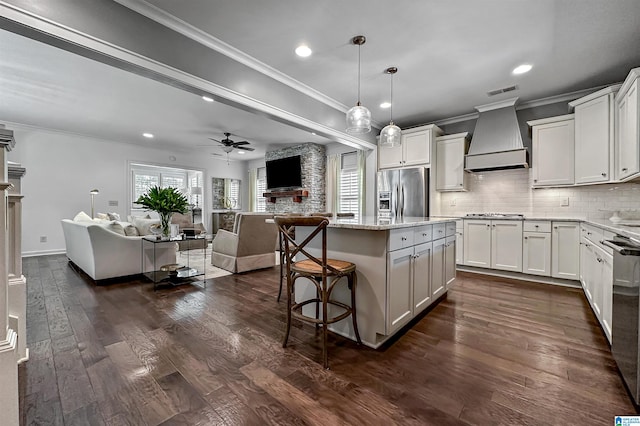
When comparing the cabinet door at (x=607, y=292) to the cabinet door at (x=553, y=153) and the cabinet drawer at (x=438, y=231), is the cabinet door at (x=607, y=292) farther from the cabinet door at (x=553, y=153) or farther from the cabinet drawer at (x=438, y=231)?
the cabinet door at (x=553, y=153)

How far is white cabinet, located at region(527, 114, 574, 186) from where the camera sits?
3785 mm

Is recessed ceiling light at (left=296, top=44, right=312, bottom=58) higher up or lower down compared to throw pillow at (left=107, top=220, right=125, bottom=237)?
higher up

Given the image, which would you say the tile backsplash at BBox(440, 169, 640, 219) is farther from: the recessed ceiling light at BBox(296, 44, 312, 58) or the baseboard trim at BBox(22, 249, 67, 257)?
the baseboard trim at BBox(22, 249, 67, 257)

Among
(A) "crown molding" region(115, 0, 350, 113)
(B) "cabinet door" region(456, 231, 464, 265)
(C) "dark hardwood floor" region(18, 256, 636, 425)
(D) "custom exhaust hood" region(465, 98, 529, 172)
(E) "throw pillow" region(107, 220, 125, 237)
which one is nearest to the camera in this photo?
(C) "dark hardwood floor" region(18, 256, 636, 425)

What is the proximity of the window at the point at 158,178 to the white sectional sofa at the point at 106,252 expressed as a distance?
3.46 metres

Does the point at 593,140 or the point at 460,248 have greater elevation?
the point at 593,140

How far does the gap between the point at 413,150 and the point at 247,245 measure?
11.2 ft

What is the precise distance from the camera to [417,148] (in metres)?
4.95

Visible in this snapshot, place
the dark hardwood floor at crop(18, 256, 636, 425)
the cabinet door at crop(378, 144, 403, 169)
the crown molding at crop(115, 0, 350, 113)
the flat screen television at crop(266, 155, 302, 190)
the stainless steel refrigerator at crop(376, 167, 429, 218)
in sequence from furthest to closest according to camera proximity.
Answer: the flat screen television at crop(266, 155, 302, 190), the cabinet door at crop(378, 144, 403, 169), the stainless steel refrigerator at crop(376, 167, 429, 218), the crown molding at crop(115, 0, 350, 113), the dark hardwood floor at crop(18, 256, 636, 425)

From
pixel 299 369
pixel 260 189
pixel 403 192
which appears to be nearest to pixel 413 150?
pixel 403 192

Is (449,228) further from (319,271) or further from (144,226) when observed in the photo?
(144,226)

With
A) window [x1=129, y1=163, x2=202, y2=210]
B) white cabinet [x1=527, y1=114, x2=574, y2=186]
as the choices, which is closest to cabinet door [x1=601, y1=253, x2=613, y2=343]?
white cabinet [x1=527, y1=114, x2=574, y2=186]

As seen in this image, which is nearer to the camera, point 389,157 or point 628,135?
point 628,135

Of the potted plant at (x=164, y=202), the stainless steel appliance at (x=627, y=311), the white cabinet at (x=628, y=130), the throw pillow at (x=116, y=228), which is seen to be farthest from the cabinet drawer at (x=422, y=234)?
the throw pillow at (x=116, y=228)
